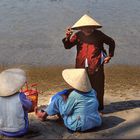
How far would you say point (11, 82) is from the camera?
6129 millimetres

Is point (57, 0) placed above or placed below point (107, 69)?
above

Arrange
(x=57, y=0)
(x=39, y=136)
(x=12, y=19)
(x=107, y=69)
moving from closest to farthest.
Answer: (x=39, y=136), (x=107, y=69), (x=12, y=19), (x=57, y=0)

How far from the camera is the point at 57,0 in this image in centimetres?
1633

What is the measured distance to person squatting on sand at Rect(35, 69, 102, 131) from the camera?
623 centimetres

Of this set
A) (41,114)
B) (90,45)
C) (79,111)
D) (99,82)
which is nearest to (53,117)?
(41,114)

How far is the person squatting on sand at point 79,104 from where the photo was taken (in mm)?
6227

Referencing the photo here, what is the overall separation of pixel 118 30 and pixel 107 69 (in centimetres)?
280

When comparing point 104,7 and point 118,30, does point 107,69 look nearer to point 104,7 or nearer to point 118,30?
point 118,30

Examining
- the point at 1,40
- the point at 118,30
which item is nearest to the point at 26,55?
the point at 1,40

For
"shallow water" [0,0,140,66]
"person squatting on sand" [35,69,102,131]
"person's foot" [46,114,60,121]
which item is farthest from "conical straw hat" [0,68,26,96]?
"shallow water" [0,0,140,66]

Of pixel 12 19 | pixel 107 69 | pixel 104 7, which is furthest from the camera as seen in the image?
pixel 104 7

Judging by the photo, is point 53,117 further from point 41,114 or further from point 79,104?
point 79,104

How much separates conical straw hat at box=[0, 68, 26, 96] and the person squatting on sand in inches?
22.5

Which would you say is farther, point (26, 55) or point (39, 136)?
point (26, 55)
